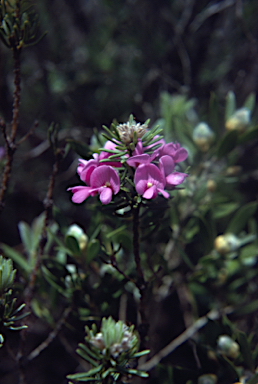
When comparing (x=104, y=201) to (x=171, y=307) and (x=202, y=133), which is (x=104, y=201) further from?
(x=171, y=307)

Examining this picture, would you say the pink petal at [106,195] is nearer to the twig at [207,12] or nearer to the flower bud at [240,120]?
the flower bud at [240,120]

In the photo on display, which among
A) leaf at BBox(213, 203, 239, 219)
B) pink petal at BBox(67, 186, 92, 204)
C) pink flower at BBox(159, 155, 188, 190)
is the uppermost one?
pink petal at BBox(67, 186, 92, 204)

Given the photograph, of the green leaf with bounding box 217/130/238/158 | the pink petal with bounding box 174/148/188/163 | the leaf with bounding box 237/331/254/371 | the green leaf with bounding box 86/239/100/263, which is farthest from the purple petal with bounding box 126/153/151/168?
the green leaf with bounding box 217/130/238/158

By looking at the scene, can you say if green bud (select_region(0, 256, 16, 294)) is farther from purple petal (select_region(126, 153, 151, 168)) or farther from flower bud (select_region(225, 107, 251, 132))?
flower bud (select_region(225, 107, 251, 132))

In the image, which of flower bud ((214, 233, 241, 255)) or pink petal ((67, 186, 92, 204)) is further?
flower bud ((214, 233, 241, 255))

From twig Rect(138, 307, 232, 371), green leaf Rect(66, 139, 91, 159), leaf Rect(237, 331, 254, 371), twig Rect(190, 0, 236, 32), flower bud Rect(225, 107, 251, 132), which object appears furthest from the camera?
twig Rect(190, 0, 236, 32)

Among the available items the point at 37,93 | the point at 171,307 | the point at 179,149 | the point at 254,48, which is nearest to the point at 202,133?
the point at 179,149
